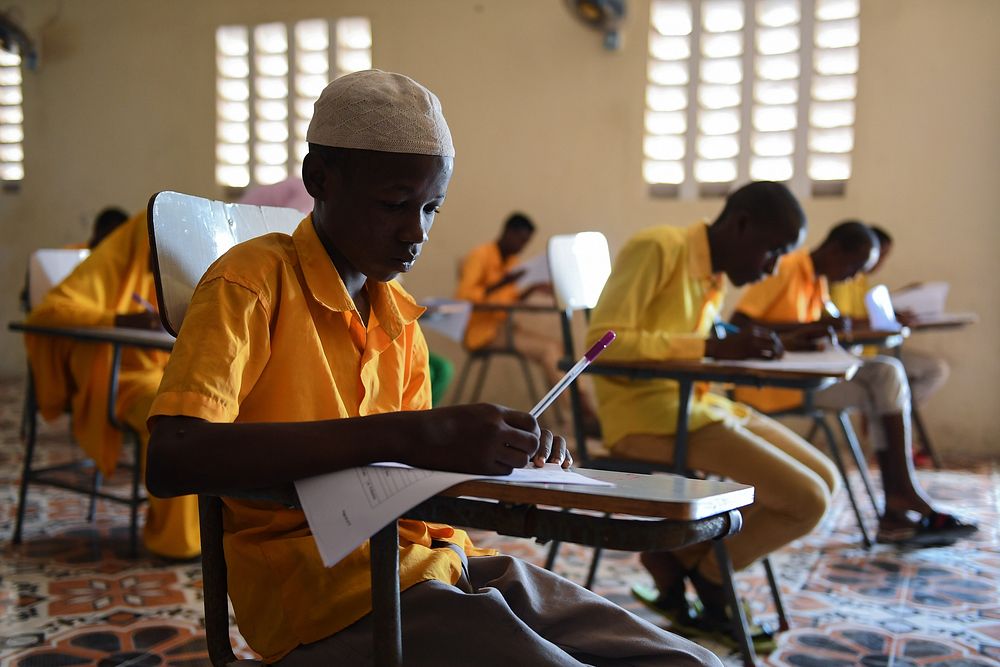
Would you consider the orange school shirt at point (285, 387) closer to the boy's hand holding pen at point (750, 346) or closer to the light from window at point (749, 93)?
the boy's hand holding pen at point (750, 346)

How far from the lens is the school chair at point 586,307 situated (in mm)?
2189

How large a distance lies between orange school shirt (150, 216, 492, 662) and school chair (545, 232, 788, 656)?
1.06 metres

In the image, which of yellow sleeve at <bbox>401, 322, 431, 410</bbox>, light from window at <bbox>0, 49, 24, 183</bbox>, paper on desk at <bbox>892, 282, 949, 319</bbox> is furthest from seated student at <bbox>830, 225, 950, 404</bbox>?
light from window at <bbox>0, 49, 24, 183</bbox>

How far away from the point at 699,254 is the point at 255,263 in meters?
1.61

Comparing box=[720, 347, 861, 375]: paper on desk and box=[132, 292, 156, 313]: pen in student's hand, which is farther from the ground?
box=[132, 292, 156, 313]: pen in student's hand

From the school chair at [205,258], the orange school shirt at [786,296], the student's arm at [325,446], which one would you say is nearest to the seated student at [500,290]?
the orange school shirt at [786,296]

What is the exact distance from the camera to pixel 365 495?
0.87 metres

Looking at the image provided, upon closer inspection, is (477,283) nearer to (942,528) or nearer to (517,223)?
(517,223)

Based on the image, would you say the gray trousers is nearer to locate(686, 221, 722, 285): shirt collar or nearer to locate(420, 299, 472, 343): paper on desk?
locate(686, 221, 722, 285): shirt collar

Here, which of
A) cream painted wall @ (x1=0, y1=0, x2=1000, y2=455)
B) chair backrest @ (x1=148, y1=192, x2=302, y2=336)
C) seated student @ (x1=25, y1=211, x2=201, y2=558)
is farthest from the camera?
cream painted wall @ (x1=0, y1=0, x2=1000, y2=455)

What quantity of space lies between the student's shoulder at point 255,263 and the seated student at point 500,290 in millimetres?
4611

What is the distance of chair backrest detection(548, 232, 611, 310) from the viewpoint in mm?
2512

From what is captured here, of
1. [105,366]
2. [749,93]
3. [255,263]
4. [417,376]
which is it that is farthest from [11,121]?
[255,263]

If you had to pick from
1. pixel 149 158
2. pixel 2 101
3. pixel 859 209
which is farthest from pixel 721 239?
pixel 2 101
